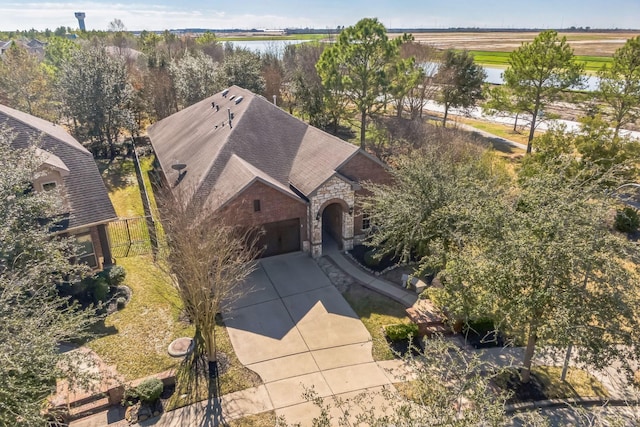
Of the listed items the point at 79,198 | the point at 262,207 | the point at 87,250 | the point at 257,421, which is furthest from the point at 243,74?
the point at 257,421

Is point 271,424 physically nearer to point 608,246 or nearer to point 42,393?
point 42,393

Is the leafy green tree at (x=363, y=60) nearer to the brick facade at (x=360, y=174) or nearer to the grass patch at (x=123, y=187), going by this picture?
the brick facade at (x=360, y=174)

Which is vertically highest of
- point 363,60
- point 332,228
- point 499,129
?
point 363,60

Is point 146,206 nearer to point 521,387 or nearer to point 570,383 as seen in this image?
point 521,387

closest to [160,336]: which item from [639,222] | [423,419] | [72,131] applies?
[423,419]

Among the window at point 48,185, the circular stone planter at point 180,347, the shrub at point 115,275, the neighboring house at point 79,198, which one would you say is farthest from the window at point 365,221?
the window at point 48,185

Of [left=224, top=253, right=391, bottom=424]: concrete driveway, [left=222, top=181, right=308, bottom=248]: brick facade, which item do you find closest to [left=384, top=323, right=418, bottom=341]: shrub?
[left=224, top=253, right=391, bottom=424]: concrete driveway
